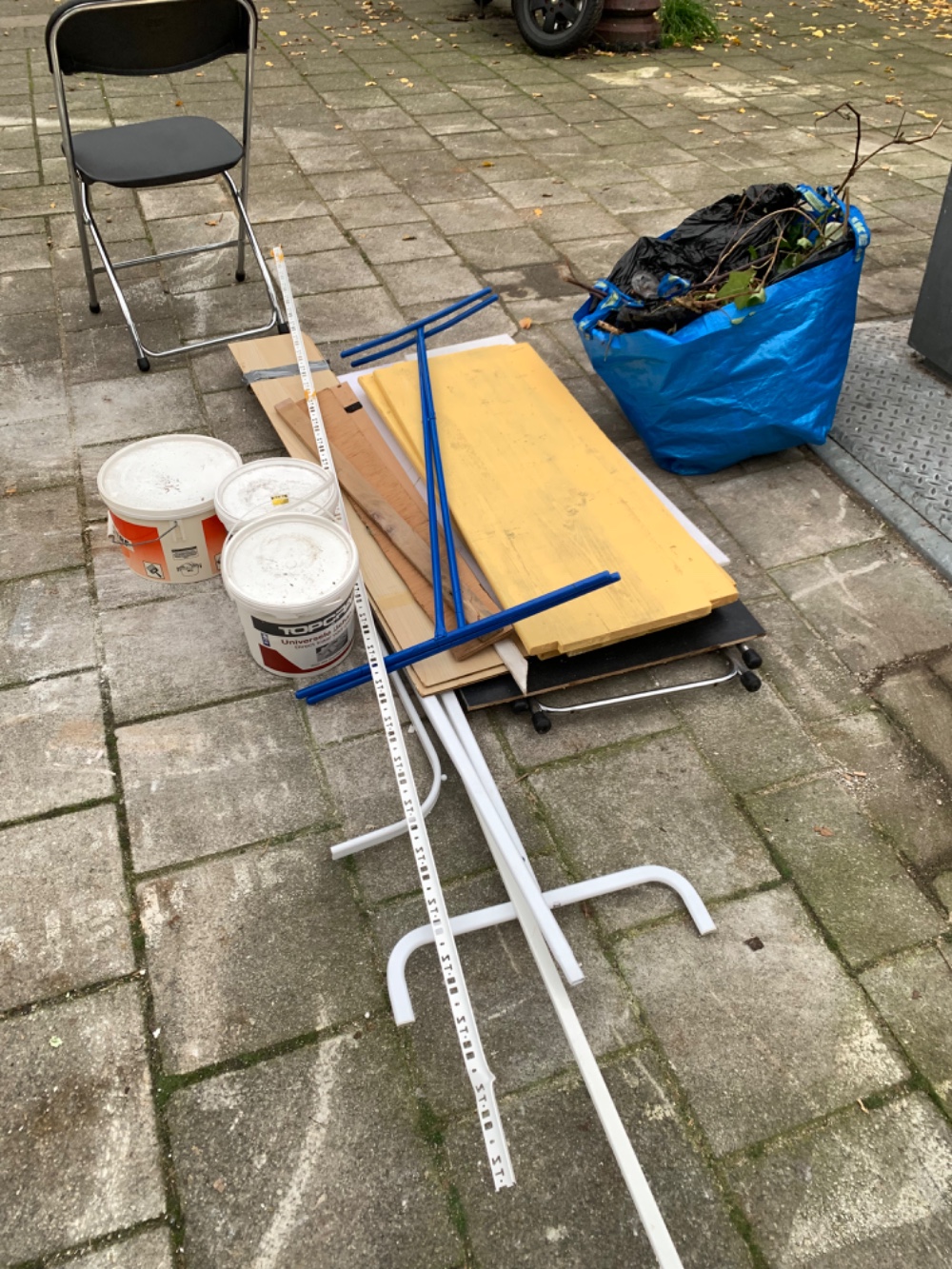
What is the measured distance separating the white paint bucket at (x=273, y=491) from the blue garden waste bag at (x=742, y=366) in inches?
43.3

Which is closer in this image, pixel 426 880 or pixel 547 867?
pixel 426 880

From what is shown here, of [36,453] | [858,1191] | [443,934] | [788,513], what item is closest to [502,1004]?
[443,934]

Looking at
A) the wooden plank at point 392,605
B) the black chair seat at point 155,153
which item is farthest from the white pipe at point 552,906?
the black chair seat at point 155,153

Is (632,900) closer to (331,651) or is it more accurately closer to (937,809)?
(937,809)

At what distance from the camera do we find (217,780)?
2312mm

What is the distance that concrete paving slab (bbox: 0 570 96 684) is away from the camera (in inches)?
101

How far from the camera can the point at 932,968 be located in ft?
6.59

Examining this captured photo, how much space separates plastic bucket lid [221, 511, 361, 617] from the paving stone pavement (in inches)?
12.4

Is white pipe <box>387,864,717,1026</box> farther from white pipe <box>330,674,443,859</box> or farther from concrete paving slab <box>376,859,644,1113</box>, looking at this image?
white pipe <box>330,674,443,859</box>

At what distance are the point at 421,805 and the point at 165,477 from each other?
127 centimetres

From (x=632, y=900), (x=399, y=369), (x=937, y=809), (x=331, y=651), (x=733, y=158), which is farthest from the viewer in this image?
(x=733, y=158)

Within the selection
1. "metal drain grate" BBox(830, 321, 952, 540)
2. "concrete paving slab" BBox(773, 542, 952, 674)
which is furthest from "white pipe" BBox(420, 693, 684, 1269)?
"metal drain grate" BBox(830, 321, 952, 540)

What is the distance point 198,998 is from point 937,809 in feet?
5.87

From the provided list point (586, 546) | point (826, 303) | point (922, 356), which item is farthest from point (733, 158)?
point (586, 546)
